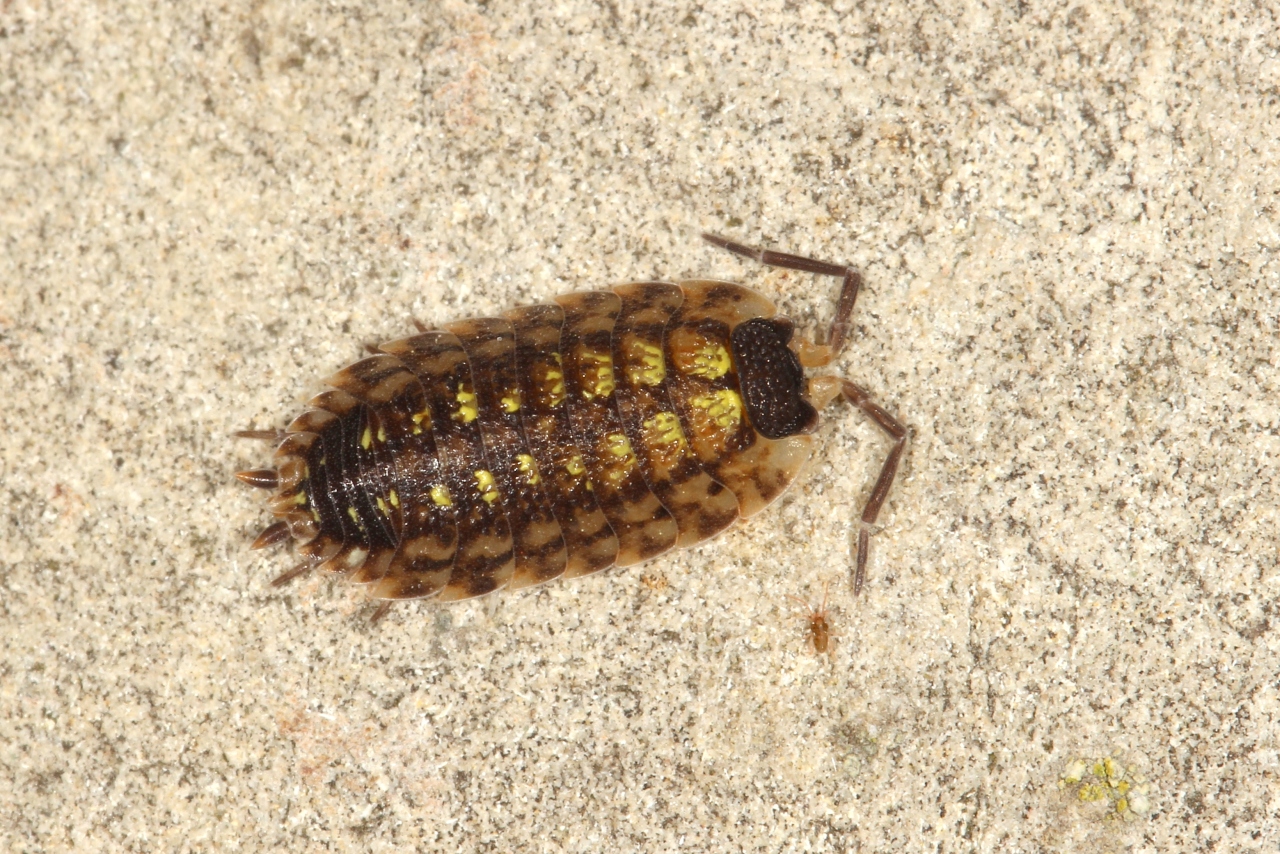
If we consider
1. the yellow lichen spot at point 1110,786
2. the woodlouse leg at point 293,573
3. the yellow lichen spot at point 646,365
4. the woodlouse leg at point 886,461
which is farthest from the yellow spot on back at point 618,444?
the yellow lichen spot at point 1110,786

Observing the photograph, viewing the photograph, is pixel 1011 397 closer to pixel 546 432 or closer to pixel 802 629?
pixel 802 629

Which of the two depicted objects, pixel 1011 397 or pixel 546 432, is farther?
pixel 1011 397

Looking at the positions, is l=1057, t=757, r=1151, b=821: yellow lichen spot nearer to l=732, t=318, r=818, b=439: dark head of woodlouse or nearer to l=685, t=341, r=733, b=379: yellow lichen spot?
l=732, t=318, r=818, b=439: dark head of woodlouse

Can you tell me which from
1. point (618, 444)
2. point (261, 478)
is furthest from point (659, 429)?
point (261, 478)

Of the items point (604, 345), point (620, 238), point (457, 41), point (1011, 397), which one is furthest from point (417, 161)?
point (1011, 397)

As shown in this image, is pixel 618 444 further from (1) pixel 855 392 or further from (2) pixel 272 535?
(2) pixel 272 535

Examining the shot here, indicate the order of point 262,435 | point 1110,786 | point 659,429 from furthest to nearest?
1. point 262,435
2. point 1110,786
3. point 659,429

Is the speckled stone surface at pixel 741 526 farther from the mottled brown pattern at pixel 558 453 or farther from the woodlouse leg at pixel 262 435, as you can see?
the mottled brown pattern at pixel 558 453
